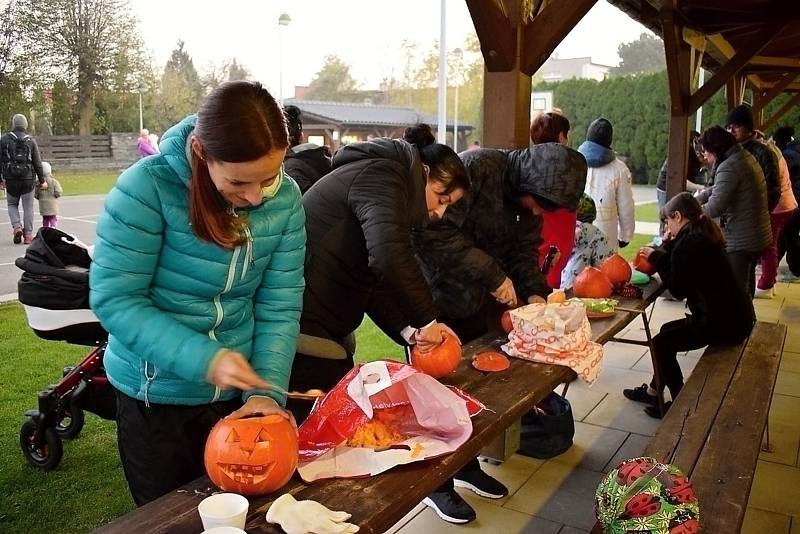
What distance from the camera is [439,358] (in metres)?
2.39

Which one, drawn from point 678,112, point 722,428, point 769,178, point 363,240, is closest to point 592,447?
point 722,428

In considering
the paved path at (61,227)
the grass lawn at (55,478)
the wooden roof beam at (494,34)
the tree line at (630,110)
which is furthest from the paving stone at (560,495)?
the tree line at (630,110)

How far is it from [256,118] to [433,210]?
116cm

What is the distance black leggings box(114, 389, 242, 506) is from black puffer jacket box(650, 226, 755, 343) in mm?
2927

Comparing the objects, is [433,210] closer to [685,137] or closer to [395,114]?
[685,137]

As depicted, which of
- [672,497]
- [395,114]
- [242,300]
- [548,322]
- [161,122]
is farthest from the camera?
[395,114]

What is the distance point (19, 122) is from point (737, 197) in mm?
6950

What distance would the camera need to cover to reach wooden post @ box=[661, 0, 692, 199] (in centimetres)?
725

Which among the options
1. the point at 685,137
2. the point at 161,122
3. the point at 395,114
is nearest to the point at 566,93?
the point at 395,114

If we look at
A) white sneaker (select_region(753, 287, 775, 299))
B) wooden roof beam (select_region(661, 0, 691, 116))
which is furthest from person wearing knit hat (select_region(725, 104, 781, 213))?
white sneaker (select_region(753, 287, 775, 299))

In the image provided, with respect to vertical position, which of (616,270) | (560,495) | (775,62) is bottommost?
(560,495)

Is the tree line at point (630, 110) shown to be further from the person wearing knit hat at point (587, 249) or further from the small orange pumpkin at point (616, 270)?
the small orange pumpkin at point (616, 270)

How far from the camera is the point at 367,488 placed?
1.61m

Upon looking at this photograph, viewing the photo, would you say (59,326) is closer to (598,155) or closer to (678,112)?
(598,155)
